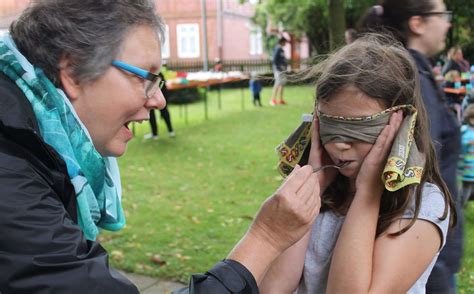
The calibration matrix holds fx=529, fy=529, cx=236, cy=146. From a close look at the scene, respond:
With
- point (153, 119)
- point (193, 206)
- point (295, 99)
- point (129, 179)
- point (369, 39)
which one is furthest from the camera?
point (295, 99)

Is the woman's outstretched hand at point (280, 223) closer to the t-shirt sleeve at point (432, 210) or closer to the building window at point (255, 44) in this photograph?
the t-shirt sleeve at point (432, 210)

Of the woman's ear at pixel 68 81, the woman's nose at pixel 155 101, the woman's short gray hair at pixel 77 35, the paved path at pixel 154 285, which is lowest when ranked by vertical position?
the paved path at pixel 154 285

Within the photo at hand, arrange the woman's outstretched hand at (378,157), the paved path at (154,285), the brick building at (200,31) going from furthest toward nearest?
the brick building at (200,31)
the paved path at (154,285)
the woman's outstretched hand at (378,157)

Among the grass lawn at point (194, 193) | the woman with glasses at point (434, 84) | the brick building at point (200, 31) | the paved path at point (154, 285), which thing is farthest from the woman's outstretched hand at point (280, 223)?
the brick building at point (200, 31)

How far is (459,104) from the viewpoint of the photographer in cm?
999

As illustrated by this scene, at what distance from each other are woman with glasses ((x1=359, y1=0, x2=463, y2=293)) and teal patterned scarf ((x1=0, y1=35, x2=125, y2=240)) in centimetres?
136

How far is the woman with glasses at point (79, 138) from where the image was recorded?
1375 millimetres

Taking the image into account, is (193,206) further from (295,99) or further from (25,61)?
(295,99)

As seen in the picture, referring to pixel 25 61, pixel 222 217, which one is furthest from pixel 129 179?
pixel 25 61

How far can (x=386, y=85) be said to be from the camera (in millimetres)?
1812

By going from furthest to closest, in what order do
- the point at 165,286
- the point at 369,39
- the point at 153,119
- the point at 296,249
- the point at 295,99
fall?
the point at 295,99 → the point at 153,119 → the point at 165,286 → the point at 369,39 → the point at 296,249

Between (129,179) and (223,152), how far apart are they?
7.29 feet

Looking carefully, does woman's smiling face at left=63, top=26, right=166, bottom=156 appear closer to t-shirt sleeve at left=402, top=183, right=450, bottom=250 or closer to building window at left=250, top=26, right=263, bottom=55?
t-shirt sleeve at left=402, top=183, right=450, bottom=250

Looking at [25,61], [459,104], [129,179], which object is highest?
[25,61]
